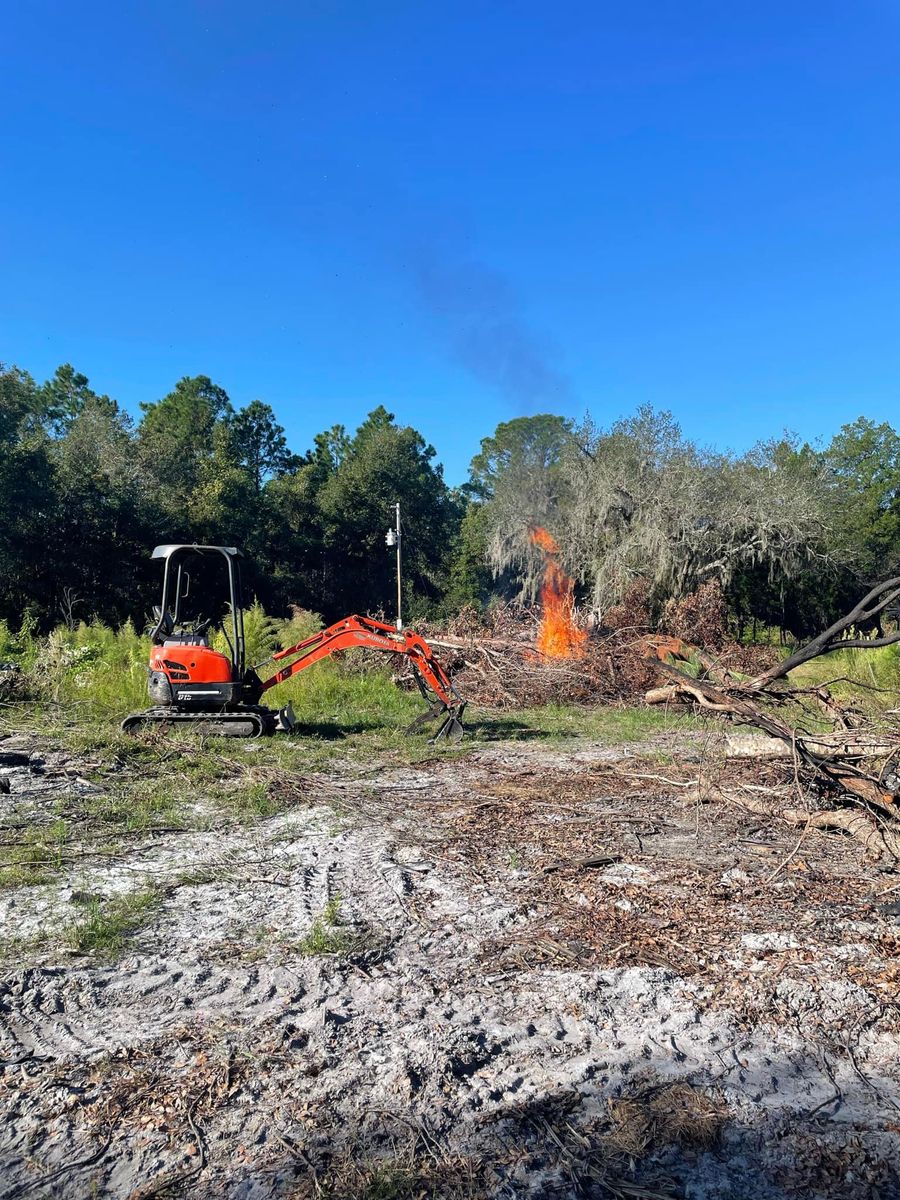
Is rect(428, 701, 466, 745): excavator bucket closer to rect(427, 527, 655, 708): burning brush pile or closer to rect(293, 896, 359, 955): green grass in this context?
rect(427, 527, 655, 708): burning brush pile

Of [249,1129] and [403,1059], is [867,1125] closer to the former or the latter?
[403,1059]

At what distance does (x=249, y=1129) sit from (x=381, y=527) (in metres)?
37.8

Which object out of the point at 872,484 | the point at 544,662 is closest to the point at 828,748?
the point at 544,662

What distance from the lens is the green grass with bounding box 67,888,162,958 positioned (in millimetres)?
4492

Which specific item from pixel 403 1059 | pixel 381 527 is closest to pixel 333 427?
pixel 381 527

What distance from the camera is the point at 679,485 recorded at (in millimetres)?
25969

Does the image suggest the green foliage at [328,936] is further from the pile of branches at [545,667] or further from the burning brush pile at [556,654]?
the pile of branches at [545,667]

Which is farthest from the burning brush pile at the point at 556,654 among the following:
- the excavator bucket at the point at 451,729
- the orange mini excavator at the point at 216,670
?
the orange mini excavator at the point at 216,670

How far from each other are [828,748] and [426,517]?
1420 inches

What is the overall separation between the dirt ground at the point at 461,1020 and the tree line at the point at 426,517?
1379 centimetres

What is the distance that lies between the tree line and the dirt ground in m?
13.8

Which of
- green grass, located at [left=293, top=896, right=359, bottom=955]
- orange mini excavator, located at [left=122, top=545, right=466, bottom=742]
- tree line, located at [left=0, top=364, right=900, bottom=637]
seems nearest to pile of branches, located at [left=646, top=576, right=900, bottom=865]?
green grass, located at [left=293, top=896, right=359, bottom=955]

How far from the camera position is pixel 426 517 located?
42.1m

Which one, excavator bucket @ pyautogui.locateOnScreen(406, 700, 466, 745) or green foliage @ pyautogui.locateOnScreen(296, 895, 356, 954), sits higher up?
excavator bucket @ pyautogui.locateOnScreen(406, 700, 466, 745)
